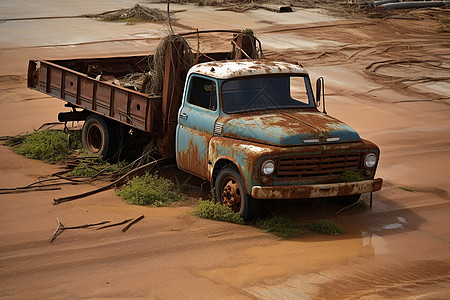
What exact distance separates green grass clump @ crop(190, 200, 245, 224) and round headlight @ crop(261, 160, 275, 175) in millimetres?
792

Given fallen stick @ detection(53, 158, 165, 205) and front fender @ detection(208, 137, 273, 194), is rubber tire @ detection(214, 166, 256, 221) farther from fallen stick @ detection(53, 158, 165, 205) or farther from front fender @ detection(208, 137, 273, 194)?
fallen stick @ detection(53, 158, 165, 205)

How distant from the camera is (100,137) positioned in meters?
12.4

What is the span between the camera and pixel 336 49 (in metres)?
24.5

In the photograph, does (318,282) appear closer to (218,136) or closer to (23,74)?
(218,136)

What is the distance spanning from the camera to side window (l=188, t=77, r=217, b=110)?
9.80 m

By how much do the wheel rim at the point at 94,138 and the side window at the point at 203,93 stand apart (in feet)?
9.24

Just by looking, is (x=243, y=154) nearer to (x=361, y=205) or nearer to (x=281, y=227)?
(x=281, y=227)

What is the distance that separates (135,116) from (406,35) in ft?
62.2

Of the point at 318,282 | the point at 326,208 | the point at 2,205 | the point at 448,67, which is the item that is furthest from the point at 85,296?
the point at 448,67

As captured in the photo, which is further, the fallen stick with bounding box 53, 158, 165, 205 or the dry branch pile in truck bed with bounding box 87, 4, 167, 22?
the dry branch pile in truck bed with bounding box 87, 4, 167, 22

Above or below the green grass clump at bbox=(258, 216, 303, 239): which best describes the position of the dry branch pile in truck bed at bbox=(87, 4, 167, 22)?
above

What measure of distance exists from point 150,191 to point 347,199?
2828 millimetres

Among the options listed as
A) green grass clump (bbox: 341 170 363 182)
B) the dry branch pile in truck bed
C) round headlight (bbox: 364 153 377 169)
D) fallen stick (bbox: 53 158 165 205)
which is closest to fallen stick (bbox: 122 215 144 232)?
fallen stick (bbox: 53 158 165 205)

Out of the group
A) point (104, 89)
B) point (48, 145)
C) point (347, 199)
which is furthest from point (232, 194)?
point (48, 145)
